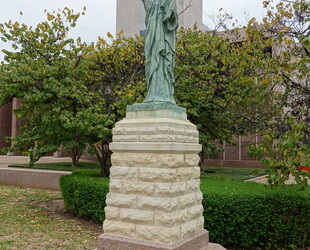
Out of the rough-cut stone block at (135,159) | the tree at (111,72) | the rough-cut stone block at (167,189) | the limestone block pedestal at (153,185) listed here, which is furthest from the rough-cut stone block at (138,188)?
the tree at (111,72)

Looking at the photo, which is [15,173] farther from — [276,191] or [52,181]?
[276,191]

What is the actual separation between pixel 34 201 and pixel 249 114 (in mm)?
8915

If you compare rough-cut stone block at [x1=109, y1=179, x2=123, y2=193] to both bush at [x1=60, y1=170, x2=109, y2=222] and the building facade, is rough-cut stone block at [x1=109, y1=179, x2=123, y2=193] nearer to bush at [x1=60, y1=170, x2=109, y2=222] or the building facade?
bush at [x1=60, y1=170, x2=109, y2=222]

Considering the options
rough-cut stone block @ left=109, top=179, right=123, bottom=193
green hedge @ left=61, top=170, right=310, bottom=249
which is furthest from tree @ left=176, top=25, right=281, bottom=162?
rough-cut stone block @ left=109, top=179, right=123, bottom=193

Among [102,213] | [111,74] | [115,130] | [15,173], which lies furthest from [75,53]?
[15,173]

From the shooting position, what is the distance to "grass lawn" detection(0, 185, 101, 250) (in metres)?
7.86

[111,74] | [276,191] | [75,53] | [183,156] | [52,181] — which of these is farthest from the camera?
[52,181]

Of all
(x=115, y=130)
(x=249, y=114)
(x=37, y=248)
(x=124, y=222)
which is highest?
(x=249, y=114)

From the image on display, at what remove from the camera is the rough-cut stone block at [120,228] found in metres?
5.51

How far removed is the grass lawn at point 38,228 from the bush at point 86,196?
33 cm

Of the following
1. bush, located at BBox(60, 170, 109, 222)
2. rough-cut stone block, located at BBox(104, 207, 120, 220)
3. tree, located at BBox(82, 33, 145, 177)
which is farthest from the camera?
tree, located at BBox(82, 33, 145, 177)

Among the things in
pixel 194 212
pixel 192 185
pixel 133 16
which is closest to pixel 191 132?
pixel 192 185

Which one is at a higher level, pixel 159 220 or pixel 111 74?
pixel 111 74

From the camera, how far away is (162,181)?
5.35 meters
